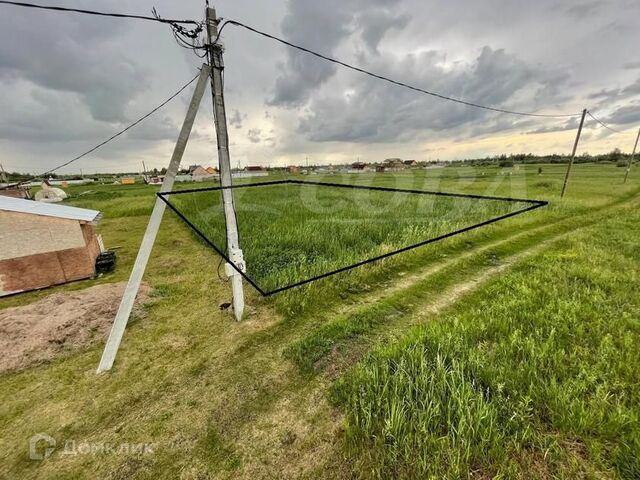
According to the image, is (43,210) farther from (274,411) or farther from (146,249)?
(274,411)

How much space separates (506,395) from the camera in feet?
10.8

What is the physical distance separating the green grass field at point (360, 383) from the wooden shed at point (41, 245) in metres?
0.47

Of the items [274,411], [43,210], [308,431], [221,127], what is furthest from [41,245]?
[308,431]

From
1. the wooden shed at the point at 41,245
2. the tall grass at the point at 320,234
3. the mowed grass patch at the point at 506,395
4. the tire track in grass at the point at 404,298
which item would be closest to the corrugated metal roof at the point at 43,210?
the wooden shed at the point at 41,245

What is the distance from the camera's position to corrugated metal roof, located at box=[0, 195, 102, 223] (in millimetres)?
6191

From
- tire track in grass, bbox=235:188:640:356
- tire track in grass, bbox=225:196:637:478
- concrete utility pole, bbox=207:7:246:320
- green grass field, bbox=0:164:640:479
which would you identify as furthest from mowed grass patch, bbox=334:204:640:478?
concrete utility pole, bbox=207:7:246:320

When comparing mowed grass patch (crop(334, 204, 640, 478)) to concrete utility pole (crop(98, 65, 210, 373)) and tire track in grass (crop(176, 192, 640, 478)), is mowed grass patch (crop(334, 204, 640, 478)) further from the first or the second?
concrete utility pole (crop(98, 65, 210, 373))

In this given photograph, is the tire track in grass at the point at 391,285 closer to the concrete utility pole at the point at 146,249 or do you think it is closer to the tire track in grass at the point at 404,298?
the tire track in grass at the point at 404,298

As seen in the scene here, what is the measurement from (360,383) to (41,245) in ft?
Answer: 26.6

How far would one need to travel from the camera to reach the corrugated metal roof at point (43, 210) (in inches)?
244

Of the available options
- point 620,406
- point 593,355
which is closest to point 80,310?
point 620,406

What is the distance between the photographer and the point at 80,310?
214 inches

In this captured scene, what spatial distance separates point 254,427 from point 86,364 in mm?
3097

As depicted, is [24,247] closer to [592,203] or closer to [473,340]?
[473,340]
